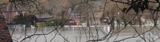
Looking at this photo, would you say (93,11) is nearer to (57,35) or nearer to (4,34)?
(57,35)

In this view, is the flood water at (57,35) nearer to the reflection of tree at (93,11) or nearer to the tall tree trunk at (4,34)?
the reflection of tree at (93,11)

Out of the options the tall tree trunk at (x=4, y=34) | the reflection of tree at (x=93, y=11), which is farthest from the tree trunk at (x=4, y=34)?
the reflection of tree at (x=93, y=11)

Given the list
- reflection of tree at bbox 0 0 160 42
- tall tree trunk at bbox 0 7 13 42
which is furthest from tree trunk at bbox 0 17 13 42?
reflection of tree at bbox 0 0 160 42

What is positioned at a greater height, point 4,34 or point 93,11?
point 4,34

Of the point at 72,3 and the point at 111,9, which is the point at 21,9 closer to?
the point at 72,3

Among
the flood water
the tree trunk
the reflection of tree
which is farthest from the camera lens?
the flood water

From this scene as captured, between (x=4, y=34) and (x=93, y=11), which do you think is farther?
(x=93, y=11)

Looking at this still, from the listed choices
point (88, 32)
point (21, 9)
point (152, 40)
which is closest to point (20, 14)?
point (21, 9)

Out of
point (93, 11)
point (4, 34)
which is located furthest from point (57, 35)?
point (4, 34)

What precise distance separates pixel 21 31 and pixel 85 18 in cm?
49

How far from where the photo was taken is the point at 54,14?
2.40 m

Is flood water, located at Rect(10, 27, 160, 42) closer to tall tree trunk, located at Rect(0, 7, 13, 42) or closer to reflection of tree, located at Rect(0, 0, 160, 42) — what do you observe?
reflection of tree, located at Rect(0, 0, 160, 42)

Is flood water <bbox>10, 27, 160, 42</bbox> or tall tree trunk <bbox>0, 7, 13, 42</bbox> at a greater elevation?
→ tall tree trunk <bbox>0, 7, 13, 42</bbox>

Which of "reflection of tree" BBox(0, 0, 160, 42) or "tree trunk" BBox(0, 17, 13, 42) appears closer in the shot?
"tree trunk" BBox(0, 17, 13, 42)
